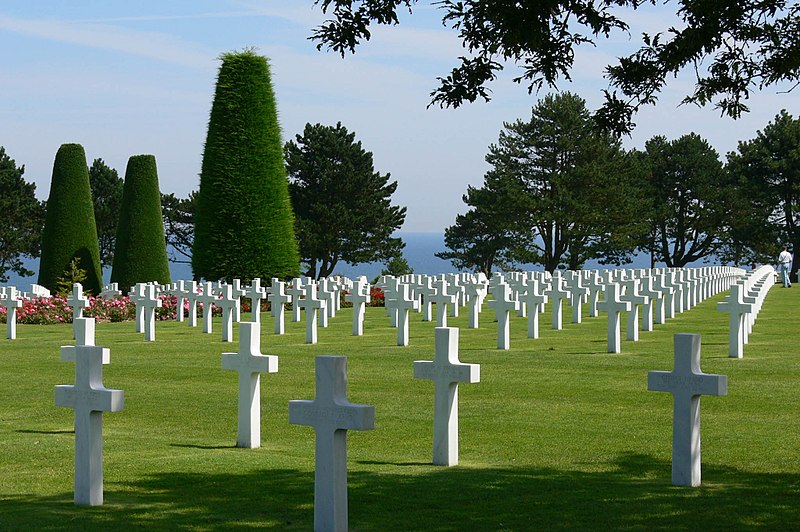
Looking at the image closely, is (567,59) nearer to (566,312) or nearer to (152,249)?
(566,312)

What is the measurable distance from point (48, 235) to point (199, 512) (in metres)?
30.9

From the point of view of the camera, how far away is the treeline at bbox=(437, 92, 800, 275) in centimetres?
5881

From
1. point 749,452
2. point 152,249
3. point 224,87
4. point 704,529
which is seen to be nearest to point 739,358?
point 749,452

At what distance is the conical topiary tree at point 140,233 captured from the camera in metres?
36.4

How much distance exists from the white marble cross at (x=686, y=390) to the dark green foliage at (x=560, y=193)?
5023cm

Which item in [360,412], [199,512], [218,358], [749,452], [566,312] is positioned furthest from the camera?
[566,312]

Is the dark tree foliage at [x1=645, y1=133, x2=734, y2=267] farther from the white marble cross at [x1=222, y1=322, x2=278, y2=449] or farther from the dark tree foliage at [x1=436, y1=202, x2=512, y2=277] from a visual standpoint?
the white marble cross at [x1=222, y1=322, x2=278, y2=449]

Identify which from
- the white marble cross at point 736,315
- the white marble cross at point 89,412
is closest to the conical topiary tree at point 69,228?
the white marble cross at point 736,315

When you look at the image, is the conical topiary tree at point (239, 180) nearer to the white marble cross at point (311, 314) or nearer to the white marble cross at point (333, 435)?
the white marble cross at point (311, 314)

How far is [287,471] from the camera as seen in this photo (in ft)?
26.9

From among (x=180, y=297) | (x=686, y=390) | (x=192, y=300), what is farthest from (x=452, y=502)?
(x=180, y=297)

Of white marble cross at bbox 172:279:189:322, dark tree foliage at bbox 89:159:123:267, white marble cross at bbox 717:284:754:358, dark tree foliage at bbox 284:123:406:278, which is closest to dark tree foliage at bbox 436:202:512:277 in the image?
dark tree foliage at bbox 284:123:406:278

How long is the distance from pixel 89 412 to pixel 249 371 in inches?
81.1

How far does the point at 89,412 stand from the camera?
270 inches
